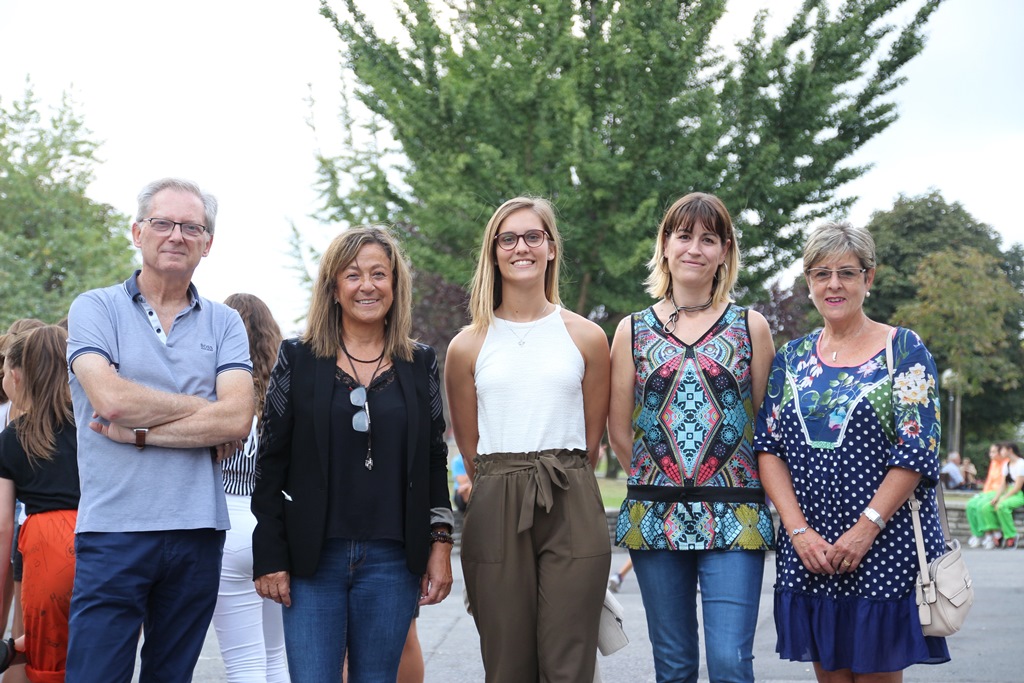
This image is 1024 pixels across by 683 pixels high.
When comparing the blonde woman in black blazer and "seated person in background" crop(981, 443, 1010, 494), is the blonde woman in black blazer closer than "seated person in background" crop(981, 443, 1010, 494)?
Yes

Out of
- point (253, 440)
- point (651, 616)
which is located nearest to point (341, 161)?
point (253, 440)

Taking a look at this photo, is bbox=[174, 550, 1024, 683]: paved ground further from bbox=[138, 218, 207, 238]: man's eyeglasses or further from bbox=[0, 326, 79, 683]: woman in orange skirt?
bbox=[138, 218, 207, 238]: man's eyeglasses

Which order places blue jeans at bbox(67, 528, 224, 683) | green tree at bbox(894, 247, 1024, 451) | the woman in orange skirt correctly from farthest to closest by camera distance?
green tree at bbox(894, 247, 1024, 451), the woman in orange skirt, blue jeans at bbox(67, 528, 224, 683)

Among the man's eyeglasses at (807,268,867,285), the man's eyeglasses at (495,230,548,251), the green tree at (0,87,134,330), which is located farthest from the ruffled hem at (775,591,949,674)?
the green tree at (0,87,134,330)

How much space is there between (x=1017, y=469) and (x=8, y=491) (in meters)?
15.9

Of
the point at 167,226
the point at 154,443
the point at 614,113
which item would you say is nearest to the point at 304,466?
the point at 154,443

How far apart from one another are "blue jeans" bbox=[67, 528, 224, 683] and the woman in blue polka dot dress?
81.3 inches

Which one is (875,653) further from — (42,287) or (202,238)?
(42,287)

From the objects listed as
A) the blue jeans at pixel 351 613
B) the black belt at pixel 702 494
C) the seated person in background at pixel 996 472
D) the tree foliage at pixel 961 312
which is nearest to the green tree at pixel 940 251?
the tree foliage at pixel 961 312

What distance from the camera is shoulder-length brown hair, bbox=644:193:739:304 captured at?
13.3 ft

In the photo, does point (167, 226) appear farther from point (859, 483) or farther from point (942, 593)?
point (942, 593)

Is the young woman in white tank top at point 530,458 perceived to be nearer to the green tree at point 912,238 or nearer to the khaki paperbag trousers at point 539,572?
the khaki paperbag trousers at point 539,572

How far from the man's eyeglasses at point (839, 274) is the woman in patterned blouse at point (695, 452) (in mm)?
296

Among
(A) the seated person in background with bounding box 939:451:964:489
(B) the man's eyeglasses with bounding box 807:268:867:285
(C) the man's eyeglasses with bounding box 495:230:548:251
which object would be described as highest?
(C) the man's eyeglasses with bounding box 495:230:548:251
